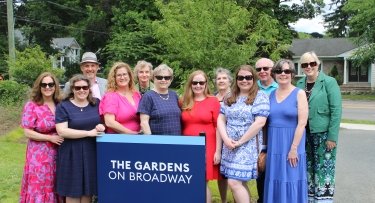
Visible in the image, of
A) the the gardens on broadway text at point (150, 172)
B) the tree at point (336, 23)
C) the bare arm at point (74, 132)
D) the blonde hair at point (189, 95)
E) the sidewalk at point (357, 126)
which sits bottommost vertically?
the sidewalk at point (357, 126)

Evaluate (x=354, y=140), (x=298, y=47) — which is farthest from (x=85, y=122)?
(x=298, y=47)

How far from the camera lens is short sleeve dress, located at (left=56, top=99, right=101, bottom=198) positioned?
4480 millimetres

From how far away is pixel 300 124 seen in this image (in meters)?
4.41

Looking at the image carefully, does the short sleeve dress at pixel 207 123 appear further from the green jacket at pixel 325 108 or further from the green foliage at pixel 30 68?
the green foliage at pixel 30 68

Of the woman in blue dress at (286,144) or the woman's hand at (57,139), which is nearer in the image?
the woman in blue dress at (286,144)

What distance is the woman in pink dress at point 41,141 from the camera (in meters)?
4.62

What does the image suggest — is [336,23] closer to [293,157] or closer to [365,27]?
[365,27]

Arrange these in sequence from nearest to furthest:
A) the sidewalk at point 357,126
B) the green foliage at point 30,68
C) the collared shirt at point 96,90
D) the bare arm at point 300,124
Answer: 1. the bare arm at point 300,124
2. the collared shirt at point 96,90
3. the sidewalk at point 357,126
4. the green foliage at point 30,68

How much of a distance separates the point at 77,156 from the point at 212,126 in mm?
1503

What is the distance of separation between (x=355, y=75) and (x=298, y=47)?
26.1ft

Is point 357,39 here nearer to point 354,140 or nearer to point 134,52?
point 134,52

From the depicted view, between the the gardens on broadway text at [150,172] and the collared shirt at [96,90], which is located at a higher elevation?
the collared shirt at [96,90]

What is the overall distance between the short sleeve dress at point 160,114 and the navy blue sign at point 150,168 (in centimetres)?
49

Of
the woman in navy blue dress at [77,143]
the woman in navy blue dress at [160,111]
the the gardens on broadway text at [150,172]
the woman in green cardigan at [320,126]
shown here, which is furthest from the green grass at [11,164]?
the woman in green cardigan at [320,126]
